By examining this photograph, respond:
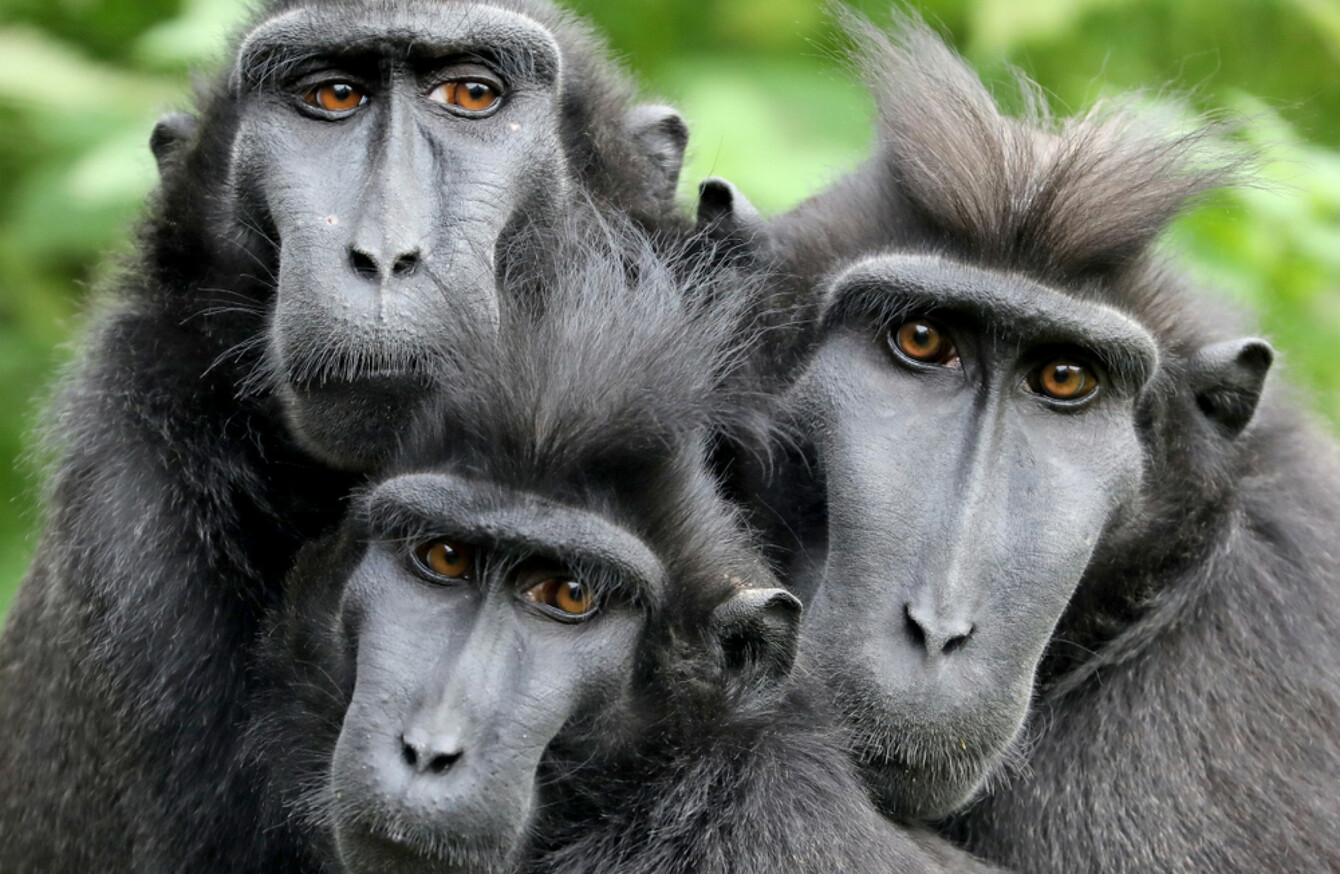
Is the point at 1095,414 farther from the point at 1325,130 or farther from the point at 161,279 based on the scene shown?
the point at 1325,130

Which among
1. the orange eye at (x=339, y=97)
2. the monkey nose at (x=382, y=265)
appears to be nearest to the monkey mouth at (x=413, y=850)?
the monkey nose at (x=382, y=265)

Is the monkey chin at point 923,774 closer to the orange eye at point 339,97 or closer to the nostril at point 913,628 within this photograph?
the nostril at point 913,628

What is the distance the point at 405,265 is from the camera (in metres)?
4.95

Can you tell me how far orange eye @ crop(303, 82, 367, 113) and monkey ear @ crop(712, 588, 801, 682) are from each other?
2162 millimetres

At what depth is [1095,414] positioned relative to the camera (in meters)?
5.22

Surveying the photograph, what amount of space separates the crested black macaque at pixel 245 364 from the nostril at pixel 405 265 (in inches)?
0.4

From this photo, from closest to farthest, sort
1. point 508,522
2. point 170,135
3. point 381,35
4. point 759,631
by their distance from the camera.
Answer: point 508,522 < point 759,631 < point 381,35 < point 170,135

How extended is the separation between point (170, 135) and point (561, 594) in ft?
8.76

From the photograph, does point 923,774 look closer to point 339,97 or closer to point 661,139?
point 661,139

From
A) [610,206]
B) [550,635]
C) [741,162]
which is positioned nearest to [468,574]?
[550,635]

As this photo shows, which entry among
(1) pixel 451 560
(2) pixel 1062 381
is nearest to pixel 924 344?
(2) pixel 1062 381

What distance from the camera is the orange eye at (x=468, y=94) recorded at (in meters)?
5.57

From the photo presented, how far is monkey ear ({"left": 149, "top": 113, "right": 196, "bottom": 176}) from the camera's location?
6.00 meters

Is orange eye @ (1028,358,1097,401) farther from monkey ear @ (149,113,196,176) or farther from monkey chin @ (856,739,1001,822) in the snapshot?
monkey ear @ (149,113,196,176)
